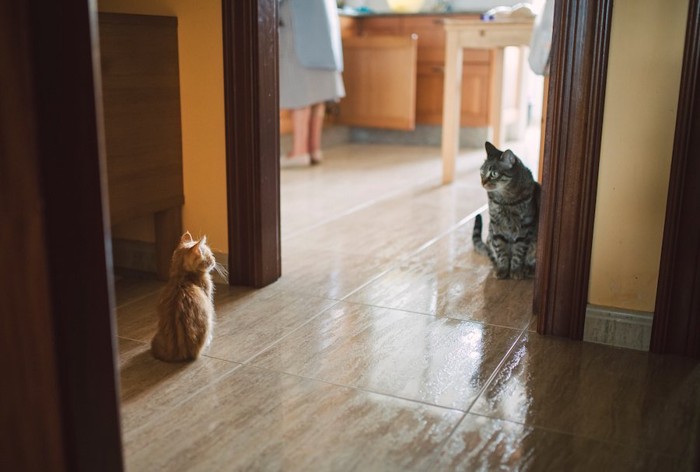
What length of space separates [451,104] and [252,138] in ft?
6.97

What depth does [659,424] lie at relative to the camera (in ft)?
4.56

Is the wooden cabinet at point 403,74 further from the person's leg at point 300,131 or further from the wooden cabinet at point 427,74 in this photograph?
the person's leg at point 300,131

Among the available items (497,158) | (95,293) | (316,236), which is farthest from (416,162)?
(95,293)

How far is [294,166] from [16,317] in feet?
12.7

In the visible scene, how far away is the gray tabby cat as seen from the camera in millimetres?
2271

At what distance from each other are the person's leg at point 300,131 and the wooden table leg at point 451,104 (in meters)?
1.03

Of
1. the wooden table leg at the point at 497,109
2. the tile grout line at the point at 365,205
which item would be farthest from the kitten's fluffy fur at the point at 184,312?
the wooden table leg at the point at 497,109

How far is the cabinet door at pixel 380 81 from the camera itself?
533 centimetres

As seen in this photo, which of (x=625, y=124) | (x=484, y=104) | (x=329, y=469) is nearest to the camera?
(x=329, y=469)

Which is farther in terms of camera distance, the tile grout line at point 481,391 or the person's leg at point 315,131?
the person's leg at point 315,131

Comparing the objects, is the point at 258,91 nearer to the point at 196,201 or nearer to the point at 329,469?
the point at 196,201

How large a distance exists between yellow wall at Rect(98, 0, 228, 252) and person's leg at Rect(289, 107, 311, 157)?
2444 mm

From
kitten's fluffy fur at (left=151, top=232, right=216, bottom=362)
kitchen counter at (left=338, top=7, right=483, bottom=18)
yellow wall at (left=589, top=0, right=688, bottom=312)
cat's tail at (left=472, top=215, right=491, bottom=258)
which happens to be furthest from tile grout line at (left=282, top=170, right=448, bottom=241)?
kitchen counter at (left=338, top=7, right=483, bottom=18)

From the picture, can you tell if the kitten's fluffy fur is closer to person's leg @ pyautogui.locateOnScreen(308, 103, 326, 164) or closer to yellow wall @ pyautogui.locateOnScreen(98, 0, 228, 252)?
yellow wall @ pyautogui.locateOnScreen(98, 0, 228, 252)
